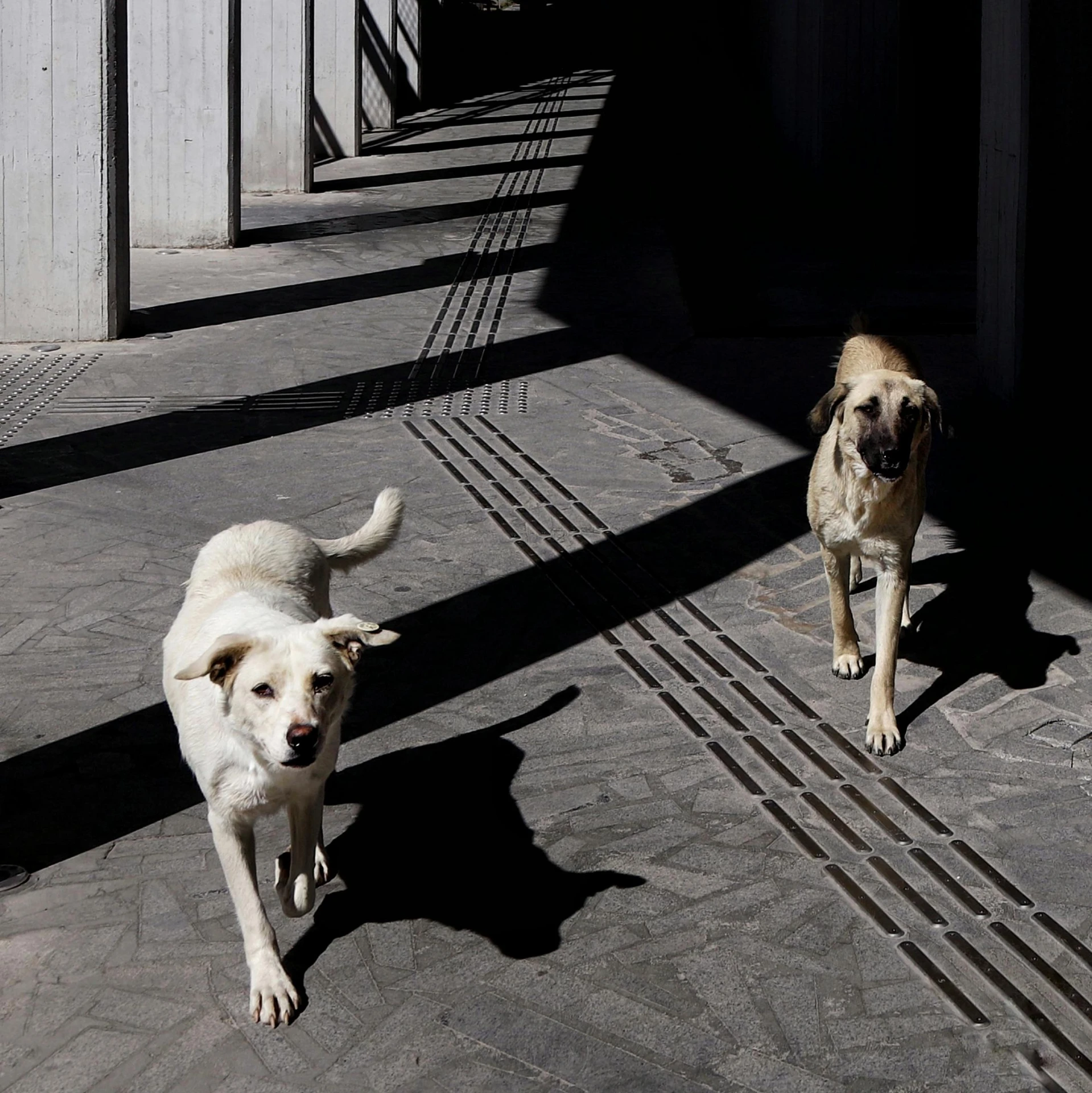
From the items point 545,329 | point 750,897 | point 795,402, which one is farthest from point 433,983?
point 545,329

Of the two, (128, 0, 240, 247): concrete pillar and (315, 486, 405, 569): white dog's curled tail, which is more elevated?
(128, 0, 240, 247): concrete pillar

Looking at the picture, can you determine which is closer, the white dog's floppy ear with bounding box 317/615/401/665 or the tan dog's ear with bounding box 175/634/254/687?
the tan dog's ear with bounding box 175/634/254/687

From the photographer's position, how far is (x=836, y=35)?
15961 mm

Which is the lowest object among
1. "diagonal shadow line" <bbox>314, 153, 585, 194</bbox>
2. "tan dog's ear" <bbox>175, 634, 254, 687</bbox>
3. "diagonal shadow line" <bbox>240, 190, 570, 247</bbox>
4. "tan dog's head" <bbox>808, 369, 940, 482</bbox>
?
"diagonal shadow line" <bbox>240, 190, 570, 247</bbox>

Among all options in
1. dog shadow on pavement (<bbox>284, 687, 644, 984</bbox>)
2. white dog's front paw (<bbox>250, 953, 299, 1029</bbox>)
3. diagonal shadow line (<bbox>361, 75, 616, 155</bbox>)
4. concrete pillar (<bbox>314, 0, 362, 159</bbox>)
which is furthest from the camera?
diagonal shadow line (<bbox>361, 75, 616, 155</bbox>)

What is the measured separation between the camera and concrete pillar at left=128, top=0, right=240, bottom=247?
46.7 ft

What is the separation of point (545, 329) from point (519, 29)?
1221 inches

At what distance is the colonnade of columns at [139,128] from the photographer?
→ 10.9 meters

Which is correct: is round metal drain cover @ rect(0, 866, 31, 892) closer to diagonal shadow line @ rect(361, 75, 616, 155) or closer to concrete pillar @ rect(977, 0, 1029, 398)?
concrete pillar @ rect(977, 0, 1029, 398)

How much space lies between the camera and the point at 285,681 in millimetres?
3773


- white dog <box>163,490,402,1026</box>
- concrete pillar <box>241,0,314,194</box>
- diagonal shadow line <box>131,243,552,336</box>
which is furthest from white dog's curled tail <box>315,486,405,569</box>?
concrete pillar <box>241,0,314,194</box>

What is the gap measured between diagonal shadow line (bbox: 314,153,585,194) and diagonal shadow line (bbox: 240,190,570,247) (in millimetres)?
1708

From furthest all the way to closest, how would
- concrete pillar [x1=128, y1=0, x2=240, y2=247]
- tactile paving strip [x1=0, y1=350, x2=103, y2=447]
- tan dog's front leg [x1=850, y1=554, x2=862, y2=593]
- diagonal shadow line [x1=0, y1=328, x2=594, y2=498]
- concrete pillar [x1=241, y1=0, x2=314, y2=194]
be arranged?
1. concrete pillar [x1=241, y1=0, x2=314, y2=194]
2. concrete pillar [x1=128, y1=0, x2=240, y2=247]
3. tactile paving strip [x1=0, y1=350, x2=103, y2=447]
4. diagonal shadow line [x1=0, y1=328, x2=594, y2=498]
5. tan dog's front leg [x1=850, y1=554, x2=862, y2=593]

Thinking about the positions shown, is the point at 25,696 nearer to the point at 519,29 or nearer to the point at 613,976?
the point at 613,976
